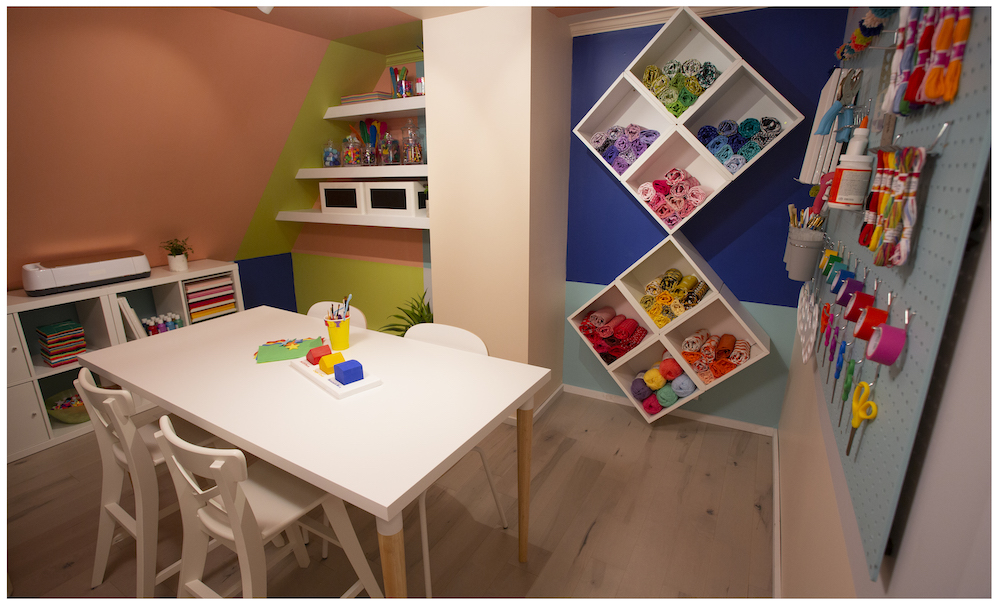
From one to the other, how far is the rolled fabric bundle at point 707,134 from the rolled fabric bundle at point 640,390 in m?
1.38

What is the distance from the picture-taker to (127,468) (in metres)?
1.72

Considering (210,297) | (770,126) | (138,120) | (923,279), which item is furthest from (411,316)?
(923,279)

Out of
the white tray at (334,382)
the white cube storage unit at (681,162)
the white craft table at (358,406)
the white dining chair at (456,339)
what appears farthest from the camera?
the white cube storage unit at (681,162)

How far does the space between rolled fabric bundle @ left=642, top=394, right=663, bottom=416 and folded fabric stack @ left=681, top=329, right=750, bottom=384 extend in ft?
1.01

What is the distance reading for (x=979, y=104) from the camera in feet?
2.10

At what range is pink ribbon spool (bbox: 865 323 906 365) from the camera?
79 centimetres

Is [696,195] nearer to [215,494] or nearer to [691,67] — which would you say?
[691,67]

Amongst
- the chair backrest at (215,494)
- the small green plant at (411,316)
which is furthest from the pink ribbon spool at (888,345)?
the small green plant at (411,316)

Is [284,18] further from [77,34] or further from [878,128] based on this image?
[878,128]

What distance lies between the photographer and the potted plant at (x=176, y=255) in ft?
10.8

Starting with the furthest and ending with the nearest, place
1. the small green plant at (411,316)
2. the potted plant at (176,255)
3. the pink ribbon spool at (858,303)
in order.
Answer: the small green plant at (411,316)
the potted plant at (176,255)
the pink ribbon spool at (858,303)

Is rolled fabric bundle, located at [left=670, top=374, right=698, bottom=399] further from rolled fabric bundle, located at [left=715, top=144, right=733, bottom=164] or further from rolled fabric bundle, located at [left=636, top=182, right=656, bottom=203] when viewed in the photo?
rolled fabric bundle, located at [left=715, top=144, right=733, bottom=164]

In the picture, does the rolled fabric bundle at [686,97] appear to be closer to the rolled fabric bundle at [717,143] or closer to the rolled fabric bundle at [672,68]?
the rolled fabric bundle at [672,68]
